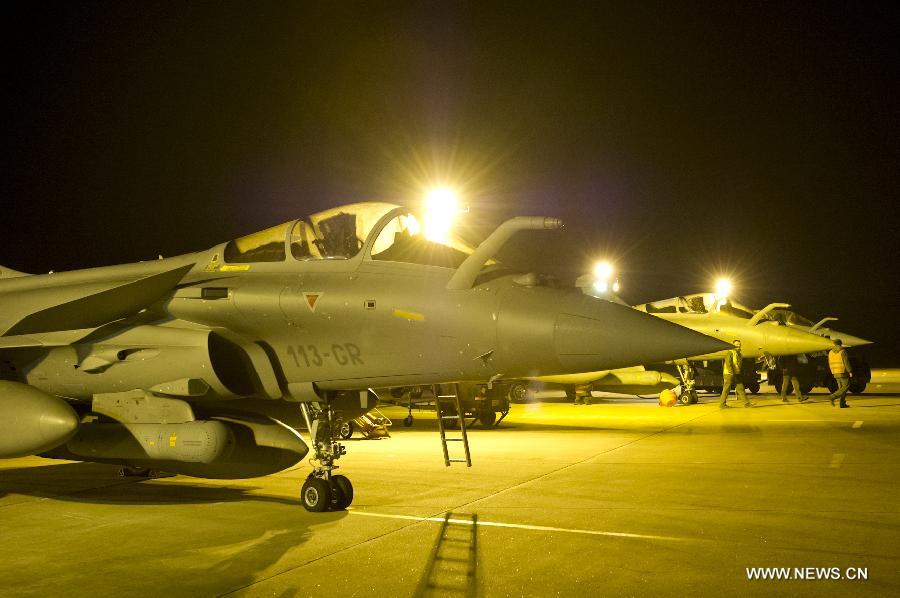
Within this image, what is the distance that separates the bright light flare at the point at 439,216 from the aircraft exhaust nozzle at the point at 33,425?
11.6 ft

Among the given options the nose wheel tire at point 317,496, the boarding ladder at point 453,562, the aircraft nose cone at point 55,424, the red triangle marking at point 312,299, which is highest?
the red triangle marking at point 312,299

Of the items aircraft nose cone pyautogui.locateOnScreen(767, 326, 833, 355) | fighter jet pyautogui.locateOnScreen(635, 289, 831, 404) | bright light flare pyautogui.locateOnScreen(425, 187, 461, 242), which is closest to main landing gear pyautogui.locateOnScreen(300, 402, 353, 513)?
bright light flare pyautogui.locateOnScreen(425, 187, 461, 242)

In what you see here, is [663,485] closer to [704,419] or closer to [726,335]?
[704,419]

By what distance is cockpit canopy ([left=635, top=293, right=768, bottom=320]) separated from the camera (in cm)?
2295

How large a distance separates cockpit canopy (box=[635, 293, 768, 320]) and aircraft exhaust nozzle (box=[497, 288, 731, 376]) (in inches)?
720

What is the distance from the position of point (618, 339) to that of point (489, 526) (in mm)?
2067

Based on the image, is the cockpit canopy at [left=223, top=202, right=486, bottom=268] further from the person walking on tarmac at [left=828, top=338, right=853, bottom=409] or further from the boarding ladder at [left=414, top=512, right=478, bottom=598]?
the person walking on tarmac at [left=828, top=338, right=853, bottom=409]

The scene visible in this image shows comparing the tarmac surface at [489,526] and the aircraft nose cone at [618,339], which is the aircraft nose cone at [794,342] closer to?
the tarmac surface at [489,526]

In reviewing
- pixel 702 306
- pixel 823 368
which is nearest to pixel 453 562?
pixel 702 306

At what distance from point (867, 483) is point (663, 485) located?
2126mm

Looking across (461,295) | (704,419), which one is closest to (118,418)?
(461,295)

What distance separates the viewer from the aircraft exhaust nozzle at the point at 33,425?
6.66 metres
